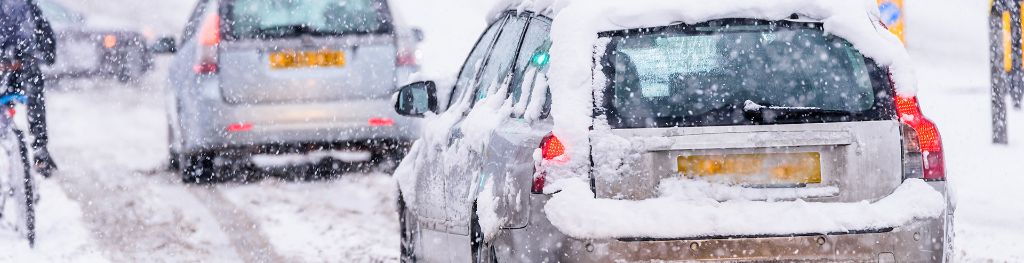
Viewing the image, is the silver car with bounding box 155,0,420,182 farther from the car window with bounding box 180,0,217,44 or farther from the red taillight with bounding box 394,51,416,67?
the car window with bounding box 180,0,217,44

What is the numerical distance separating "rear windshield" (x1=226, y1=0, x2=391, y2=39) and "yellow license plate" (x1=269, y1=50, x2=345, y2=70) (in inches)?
5.2

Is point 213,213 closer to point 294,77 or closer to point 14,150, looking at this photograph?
point 294,77

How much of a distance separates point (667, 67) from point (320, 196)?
6.45m

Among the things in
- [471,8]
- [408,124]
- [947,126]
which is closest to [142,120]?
[408,124]

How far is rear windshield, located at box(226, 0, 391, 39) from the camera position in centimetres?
1161

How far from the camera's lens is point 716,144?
16.4ft

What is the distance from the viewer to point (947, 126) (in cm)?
1577

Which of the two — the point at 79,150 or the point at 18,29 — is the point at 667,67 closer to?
the point at 18,29

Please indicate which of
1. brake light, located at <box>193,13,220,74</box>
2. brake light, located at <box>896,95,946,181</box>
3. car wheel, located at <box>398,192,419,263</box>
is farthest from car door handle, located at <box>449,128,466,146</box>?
brake light, located at <box>193,13,220,74</box>

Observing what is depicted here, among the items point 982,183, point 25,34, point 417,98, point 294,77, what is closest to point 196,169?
point 294,77

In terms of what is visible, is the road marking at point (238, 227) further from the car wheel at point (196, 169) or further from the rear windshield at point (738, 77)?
the rear windshield at point (738, 77)

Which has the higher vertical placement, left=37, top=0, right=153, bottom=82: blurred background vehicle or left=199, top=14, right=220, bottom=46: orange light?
left=37, top=0, right=153, bottom=82: blurred background vehicle

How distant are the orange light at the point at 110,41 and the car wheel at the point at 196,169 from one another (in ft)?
34.9

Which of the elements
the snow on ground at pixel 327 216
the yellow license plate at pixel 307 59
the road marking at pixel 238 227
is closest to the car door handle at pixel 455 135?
the snow on ground at pixel 327 216
